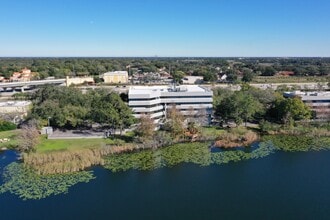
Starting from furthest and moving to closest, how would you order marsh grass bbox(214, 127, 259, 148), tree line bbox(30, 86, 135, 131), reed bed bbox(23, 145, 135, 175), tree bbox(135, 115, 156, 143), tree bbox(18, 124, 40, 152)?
tree line bbox(30, 86, 135, 131), marsh grass bbox(214, 127, 259, 148), tree bbox(135, 115, 156, 143), tree bbox(18, 124, 40, 152), reed bed bbox(23, 145, 135, 175)

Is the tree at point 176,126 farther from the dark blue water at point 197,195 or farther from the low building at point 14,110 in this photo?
the low building at point 14,110

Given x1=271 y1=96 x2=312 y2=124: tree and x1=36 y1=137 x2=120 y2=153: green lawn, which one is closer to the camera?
x1=36 y1=137 x2=120 y2=153: green lawn

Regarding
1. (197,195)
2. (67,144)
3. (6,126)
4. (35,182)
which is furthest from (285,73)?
(35,182)

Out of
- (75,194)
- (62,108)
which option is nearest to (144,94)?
(62,108)

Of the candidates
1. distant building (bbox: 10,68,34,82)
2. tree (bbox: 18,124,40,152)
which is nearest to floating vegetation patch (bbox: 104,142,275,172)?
tree (bbox: 18,124,40,152)

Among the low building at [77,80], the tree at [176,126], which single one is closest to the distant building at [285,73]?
the low building at [77,80]

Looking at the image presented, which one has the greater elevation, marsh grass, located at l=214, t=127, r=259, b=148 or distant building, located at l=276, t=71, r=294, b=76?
distant building, located at l=276, t=71, r=294, b=76

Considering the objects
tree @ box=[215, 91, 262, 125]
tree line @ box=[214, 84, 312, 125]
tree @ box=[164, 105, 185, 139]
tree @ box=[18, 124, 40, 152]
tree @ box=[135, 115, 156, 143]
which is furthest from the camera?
tree line @ box=[214, 84, 312, 125]

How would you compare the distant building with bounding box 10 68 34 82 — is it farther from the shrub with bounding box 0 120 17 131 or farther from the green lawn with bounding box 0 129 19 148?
the green lawn with bounding box 0 129 19 148
